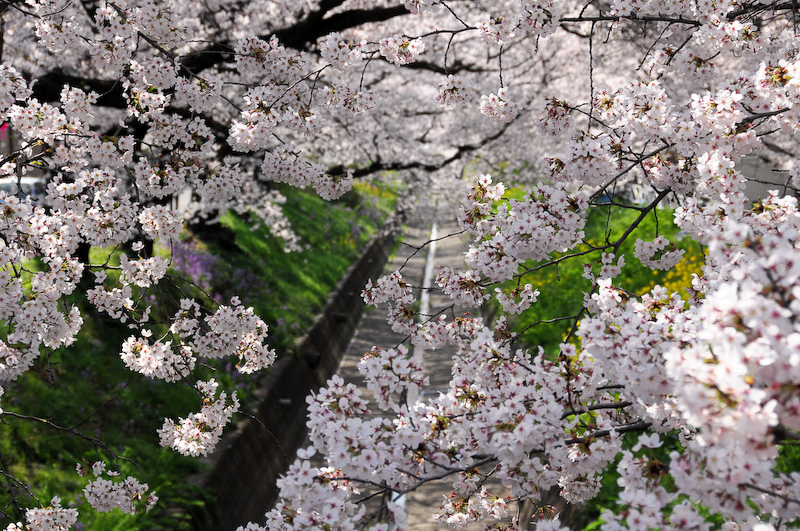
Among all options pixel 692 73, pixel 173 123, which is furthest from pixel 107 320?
pixel 692 73

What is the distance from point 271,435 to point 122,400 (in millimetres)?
4177

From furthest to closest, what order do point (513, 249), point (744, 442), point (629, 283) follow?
point (629, 283) → point (513, 249) → point (744, 442)

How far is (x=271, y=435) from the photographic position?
458 centimetres

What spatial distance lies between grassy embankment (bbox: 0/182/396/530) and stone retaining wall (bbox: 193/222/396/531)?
0.24 meters

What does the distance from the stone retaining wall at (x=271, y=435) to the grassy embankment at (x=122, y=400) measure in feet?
0.78

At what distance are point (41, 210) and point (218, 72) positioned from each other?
5.65 meters

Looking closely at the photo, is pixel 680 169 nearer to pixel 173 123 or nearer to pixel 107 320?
pixel 173 123

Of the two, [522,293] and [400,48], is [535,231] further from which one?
[400,48]

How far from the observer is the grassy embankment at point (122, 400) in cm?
635

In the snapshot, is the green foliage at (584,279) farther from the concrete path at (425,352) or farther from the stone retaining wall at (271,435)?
the stone retaining wall at (271,435)

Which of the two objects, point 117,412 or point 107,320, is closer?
point 117,412

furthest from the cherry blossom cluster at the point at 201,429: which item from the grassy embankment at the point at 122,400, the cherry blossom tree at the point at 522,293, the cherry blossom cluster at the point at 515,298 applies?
the cherry blossom cluster at the point at 515,298

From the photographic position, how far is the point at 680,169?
396cm

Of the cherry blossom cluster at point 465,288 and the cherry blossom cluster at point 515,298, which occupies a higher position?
the cherry blossom cluster at point 515,298
